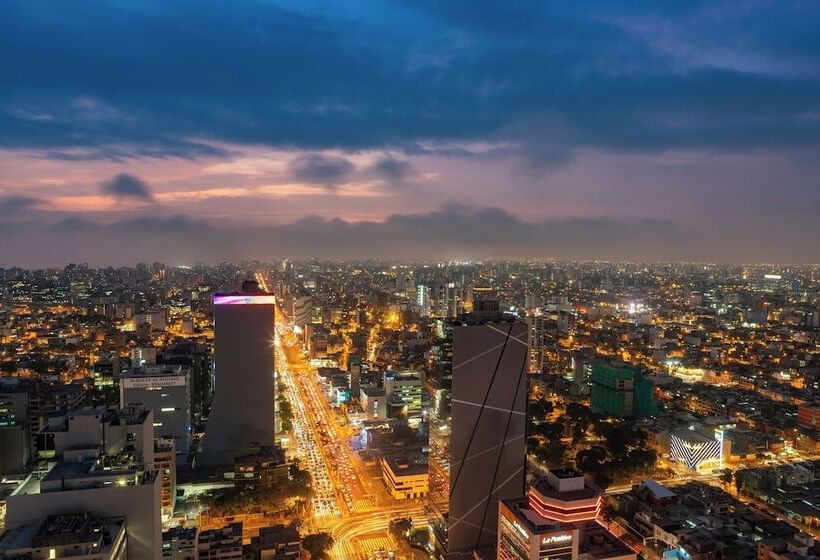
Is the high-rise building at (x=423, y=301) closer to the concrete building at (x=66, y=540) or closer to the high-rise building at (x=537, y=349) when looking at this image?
the high-rise building at (x=537, y=349)

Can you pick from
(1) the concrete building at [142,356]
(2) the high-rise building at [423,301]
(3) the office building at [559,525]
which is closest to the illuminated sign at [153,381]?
(1) the concrete building at [142,356]

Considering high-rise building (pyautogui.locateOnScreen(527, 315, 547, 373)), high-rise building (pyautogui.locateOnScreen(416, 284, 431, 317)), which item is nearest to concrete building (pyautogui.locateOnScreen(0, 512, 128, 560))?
high-rise building (pyautogui.locateOnScreen(527, 315, 547, 373))

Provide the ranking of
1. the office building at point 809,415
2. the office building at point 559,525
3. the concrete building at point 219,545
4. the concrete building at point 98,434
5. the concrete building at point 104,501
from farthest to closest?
the office building at point 809,415, the concrete building at point 219,545, the office building at point 559,525, the concrete building at point 98,434, the concrete building at point 104,501

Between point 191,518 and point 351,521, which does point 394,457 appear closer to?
point 351,521

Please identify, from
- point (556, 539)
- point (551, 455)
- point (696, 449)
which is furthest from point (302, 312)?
point (556, 539)

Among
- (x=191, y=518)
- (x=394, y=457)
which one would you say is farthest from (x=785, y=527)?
(x=191, y=518)

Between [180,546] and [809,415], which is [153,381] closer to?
[180,546]

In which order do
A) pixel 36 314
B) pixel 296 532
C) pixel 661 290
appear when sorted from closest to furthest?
pixel 296 532 → pixel 36 314 → pixel 661 290
